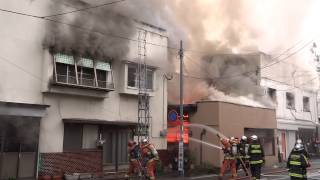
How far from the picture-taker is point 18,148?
13.3 meters

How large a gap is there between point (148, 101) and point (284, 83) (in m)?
15.6

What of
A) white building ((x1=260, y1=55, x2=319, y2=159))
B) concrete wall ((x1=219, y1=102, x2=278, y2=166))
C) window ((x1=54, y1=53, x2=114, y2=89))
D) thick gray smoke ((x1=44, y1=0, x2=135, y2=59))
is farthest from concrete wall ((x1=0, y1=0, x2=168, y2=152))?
white building ((x1=260, y1=55, x2=319, y2=159))

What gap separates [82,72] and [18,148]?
157 inches

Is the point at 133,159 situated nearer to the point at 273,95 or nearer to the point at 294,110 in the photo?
the point at 273,95

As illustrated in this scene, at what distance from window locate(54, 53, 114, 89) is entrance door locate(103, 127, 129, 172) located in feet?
6.84

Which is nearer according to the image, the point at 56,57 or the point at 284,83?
the point at 56,57

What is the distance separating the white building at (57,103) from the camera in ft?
43.5

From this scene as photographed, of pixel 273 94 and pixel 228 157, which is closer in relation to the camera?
pixel 228 157

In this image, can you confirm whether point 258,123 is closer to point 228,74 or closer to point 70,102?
point 228,74

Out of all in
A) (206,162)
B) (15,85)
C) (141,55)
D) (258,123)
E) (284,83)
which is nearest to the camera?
(15,85)

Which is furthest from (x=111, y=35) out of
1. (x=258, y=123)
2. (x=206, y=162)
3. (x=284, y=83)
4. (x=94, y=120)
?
(x=284, y=83)

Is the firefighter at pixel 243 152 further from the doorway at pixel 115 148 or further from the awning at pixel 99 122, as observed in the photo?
the doorway at pixel 115 148

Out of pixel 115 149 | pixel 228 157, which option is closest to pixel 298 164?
pixel 228 157

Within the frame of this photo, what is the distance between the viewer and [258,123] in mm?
23625
